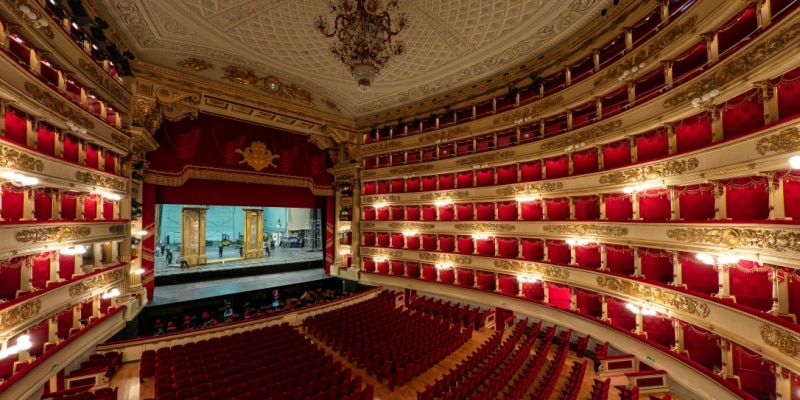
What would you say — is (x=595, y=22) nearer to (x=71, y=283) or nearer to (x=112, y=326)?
(x=71, y=283)

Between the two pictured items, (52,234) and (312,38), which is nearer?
(52,234)

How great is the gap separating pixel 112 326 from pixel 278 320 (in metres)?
5.15

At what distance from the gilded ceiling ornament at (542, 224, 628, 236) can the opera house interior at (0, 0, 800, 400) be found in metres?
0.07

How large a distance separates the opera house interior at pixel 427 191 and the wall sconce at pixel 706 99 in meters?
0.09

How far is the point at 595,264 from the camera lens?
11.2 meters

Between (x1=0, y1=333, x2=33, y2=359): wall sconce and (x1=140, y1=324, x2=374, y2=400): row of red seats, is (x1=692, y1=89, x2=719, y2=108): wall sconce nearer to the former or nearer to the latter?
(x1=140, y1=324, x2=374, y2=400): row of red seats

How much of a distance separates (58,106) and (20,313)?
15.8ft

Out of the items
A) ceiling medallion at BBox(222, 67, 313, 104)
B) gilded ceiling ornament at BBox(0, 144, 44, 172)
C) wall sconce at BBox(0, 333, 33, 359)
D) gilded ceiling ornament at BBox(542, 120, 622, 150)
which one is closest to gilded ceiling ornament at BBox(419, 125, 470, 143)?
gilded ceiling ornament at BBox(542, 120, 622, 150)

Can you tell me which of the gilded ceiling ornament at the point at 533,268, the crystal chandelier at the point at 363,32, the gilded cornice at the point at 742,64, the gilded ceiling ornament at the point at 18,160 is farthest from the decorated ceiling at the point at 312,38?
the gilded ceiling ornament at the point at 533,268

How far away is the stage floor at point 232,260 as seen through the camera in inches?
710

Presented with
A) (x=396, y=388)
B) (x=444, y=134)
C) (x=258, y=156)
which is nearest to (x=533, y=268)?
(x=396, y=388)

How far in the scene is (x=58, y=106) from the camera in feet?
24.7

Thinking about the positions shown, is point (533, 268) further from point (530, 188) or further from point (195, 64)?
point (195, 64)

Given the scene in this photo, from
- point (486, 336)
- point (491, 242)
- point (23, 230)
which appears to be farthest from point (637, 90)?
point (23, 230)
